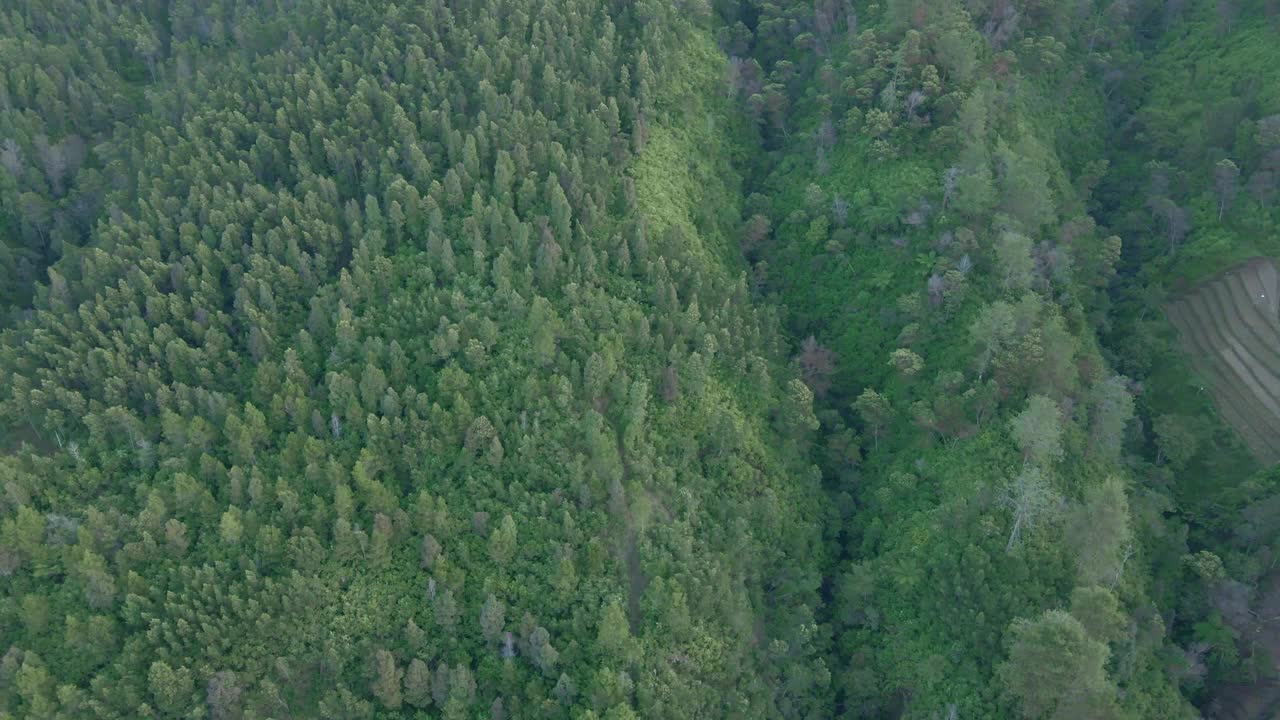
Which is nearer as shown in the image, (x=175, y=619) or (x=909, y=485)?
(x=175, y=619)

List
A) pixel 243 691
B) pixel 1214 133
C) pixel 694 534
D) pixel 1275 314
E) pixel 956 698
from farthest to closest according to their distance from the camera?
1. pixel 1214 133
2. pixel 1275 314
3. pixel 694 534
4. pixel 956 698
5. pixel 243 691

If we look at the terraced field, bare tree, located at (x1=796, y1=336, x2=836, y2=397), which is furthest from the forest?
the terraced field

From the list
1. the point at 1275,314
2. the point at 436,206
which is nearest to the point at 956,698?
the point at 1275,314

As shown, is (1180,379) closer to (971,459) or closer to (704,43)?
(971,459)

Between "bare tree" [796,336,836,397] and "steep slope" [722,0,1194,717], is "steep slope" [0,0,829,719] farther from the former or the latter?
"steep slope" [722,0,1194,717]

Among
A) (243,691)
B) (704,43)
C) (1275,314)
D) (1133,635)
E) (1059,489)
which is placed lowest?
(243,691)

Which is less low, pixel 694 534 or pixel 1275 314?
pixel 1275 314
